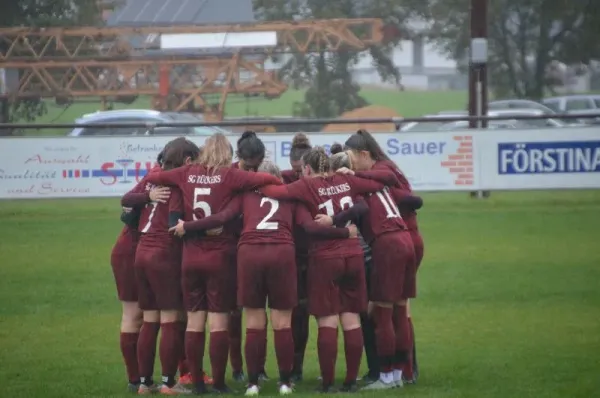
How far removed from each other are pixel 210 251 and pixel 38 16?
29.6 metres

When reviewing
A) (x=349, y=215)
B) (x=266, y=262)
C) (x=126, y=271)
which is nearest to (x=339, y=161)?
(x=349, y=215)

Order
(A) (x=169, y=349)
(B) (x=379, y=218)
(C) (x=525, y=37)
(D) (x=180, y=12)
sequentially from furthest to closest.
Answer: (D) (x=180, y=12) < (C) (x=525, y=37) < (B) (x=379, y=218) < (A) (x=169, y=349)

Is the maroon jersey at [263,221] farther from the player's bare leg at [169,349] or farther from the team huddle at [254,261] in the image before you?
the player's bare leg at [169,349]

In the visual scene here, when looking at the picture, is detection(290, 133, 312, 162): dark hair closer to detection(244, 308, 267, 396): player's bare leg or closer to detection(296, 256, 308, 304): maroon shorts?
detection(296, 256, 308, 304): maroon shorts

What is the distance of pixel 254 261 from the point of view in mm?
8953

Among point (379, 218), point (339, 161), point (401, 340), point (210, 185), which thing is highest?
point (339, 161)

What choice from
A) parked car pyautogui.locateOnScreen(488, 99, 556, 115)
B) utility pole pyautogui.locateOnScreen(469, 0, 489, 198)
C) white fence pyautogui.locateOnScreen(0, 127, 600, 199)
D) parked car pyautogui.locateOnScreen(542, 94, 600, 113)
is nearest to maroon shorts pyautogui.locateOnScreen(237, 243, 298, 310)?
white fence pyautogui.locateOnScreen(0, 127, 600, 199)

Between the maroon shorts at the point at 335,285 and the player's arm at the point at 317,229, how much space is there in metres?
0.17

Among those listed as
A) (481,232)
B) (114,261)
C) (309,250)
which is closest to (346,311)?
(309,250)

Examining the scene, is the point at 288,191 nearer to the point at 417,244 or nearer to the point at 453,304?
the point at 417,244

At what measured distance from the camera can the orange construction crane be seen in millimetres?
35438

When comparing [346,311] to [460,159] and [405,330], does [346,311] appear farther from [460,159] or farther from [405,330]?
[460,159]

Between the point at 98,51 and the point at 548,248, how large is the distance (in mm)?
20983

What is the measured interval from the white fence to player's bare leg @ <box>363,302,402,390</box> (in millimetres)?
11988
